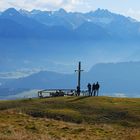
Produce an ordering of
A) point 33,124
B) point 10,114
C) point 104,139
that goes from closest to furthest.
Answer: point 104,139 → point 33,124 → point 10,114

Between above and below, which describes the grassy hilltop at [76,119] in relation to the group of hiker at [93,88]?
below

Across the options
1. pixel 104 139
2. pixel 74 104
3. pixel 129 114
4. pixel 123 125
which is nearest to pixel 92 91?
pixel 74 104

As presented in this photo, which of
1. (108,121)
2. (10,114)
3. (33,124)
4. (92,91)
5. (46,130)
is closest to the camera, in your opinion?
(46,130)

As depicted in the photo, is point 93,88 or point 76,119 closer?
point 76,119

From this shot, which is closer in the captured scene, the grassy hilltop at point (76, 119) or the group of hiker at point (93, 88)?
the grassy hilltop at point (76, 119)

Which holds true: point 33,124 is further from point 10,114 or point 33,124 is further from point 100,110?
point 100,110

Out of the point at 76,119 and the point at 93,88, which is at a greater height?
the point at 93,88

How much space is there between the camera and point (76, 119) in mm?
57094

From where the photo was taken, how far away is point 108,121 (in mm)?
57125

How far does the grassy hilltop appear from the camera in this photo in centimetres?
3992

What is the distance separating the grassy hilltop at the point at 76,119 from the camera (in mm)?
39925

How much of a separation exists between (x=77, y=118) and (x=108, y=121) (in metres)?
3.62

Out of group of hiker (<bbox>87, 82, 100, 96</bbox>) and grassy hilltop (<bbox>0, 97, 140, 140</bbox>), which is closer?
grassy hilltop (<bbox>0, 97, 140, 140</bbox>)

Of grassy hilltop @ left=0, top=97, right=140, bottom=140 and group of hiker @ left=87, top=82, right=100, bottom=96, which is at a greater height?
group of hiker @ left=87, top=82, right=100, bottom=96
